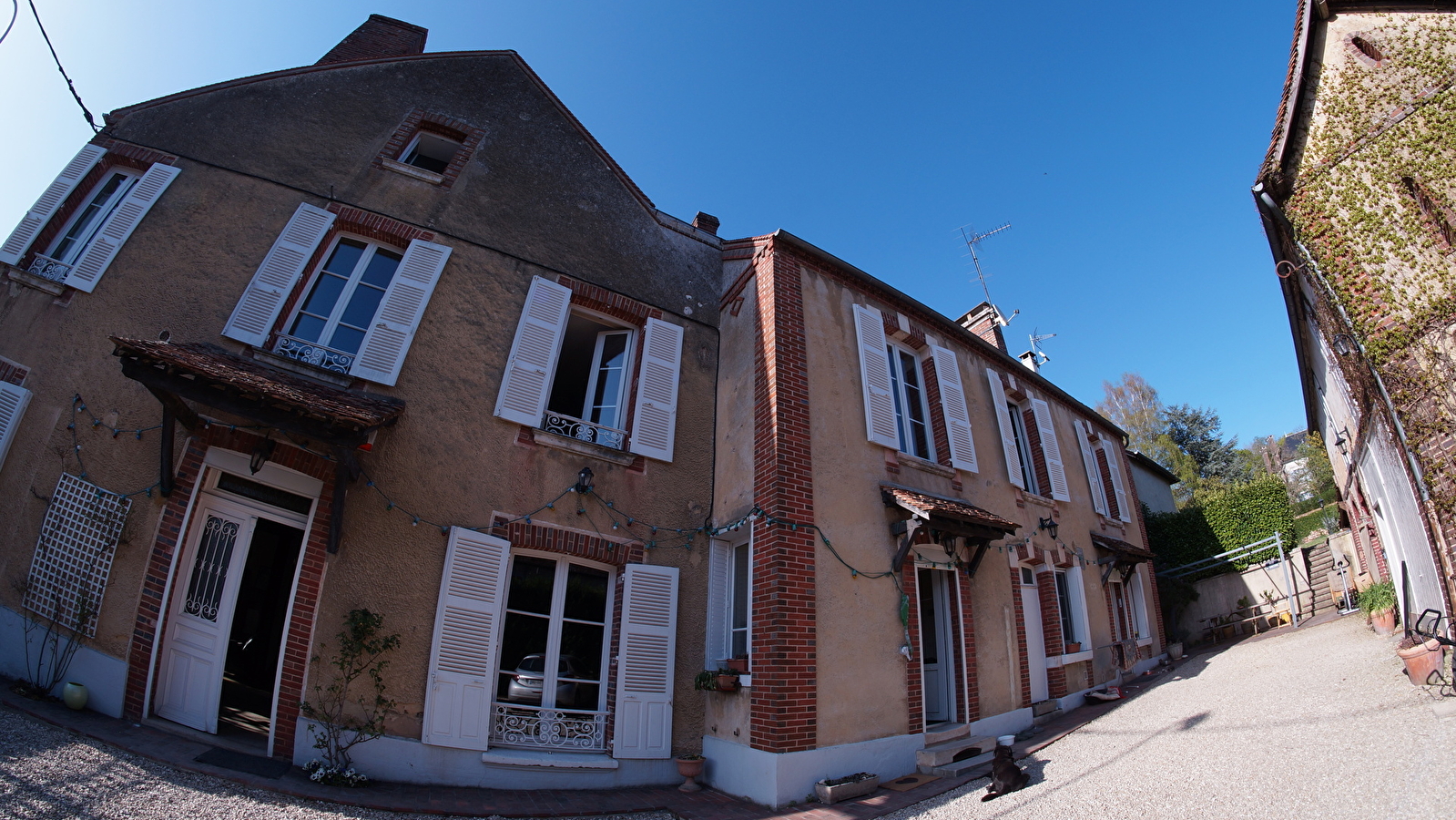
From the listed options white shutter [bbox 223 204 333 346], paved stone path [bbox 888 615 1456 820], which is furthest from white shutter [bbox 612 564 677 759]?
white shutter [bbox 223 204 333 346]

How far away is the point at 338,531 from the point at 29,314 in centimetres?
370

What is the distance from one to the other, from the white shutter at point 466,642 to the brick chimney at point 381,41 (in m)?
6.42

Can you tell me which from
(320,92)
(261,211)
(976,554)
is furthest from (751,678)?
(320,92)

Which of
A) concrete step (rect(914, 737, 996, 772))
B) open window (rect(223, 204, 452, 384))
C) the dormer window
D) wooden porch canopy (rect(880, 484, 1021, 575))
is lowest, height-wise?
concrete step (rect(914, 737, 996, 772))

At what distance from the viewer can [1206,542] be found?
42.6 ft

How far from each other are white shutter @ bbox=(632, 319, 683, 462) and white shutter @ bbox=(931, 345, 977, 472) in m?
3.40

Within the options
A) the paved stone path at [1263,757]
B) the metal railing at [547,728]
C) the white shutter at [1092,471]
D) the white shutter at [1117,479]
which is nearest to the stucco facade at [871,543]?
the paved stone path at [1263,757]

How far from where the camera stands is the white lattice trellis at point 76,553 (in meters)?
4.59

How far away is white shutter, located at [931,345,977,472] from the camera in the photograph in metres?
7.51

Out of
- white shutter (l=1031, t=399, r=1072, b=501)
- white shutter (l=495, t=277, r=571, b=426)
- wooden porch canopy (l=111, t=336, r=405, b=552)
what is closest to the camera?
wooden porch canopy (l=111, t=336, r=405, b=552)

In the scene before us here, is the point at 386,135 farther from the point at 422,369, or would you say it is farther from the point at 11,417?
the point at 11,417

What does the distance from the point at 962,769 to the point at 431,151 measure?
8518 mm

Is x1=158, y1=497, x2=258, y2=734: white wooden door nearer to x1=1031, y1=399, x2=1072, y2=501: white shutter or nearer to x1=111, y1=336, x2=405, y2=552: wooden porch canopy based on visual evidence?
x1=111, y1=336, x2=405, y2=552: wooden porch canopy

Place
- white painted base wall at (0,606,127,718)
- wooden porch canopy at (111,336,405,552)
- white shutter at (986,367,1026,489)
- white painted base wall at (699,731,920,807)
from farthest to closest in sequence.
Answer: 1. white shutter at (986,367,1026,489)
2. white painted base wall at (699,731,920,807)
3. white painted base wall at (0,606,127,718)
4. wooden porch canopy at (111,336,405,552)
